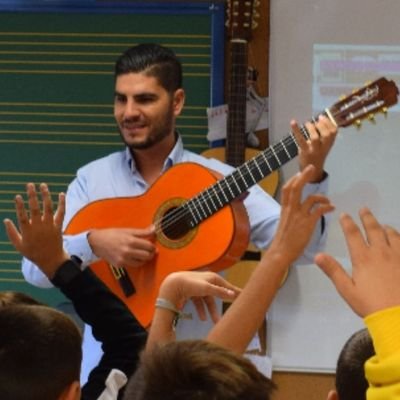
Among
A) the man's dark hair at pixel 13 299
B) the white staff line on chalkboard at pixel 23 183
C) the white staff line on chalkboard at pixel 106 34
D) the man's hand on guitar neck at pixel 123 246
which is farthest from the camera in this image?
the white staff line on chalkboard at pixel 23 183

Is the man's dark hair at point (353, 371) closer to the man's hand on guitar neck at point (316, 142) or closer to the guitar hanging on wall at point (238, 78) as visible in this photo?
the man's hand on guitar neck at point (316, 142)

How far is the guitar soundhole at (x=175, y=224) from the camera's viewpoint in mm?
3230

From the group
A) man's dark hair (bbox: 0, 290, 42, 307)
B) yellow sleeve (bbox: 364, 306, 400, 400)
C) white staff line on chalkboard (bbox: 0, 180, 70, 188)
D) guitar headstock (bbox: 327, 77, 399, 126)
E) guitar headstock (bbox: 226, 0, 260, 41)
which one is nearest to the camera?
yellow sleeve (bbox: 364, 306, 400, 400)

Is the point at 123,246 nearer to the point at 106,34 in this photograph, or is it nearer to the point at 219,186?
the point at 219,186

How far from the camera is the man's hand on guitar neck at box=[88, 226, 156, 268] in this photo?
10.5 ft

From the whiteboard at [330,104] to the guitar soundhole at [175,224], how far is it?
3.32ft

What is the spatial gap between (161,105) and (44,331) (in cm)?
177

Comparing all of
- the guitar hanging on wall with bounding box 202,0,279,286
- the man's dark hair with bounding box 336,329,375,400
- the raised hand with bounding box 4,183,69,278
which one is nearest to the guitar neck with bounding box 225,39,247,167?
the guitar hanging on wall with bounding box 202,0,279,286

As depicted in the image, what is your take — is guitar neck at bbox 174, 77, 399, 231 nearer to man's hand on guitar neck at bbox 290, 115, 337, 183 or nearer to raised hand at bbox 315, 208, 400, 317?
man's hand on guitar neck at bbox 290, 115, 337, 183

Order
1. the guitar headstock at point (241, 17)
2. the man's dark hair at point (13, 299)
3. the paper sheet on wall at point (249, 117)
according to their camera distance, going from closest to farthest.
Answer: the man's dark hair at point (13, 299), the guitar headstock at point (241, 17), the paper sheet on wall at point (249, 117)

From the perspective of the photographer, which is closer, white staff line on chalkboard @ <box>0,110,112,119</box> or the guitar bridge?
the guitar bridge

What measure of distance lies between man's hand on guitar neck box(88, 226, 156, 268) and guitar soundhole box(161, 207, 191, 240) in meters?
0.06

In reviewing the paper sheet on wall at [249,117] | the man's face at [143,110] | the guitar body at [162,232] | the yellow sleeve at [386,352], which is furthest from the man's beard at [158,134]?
the yellow sleeve at [386,352]

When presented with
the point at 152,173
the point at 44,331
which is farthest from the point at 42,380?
the point at 152,173
